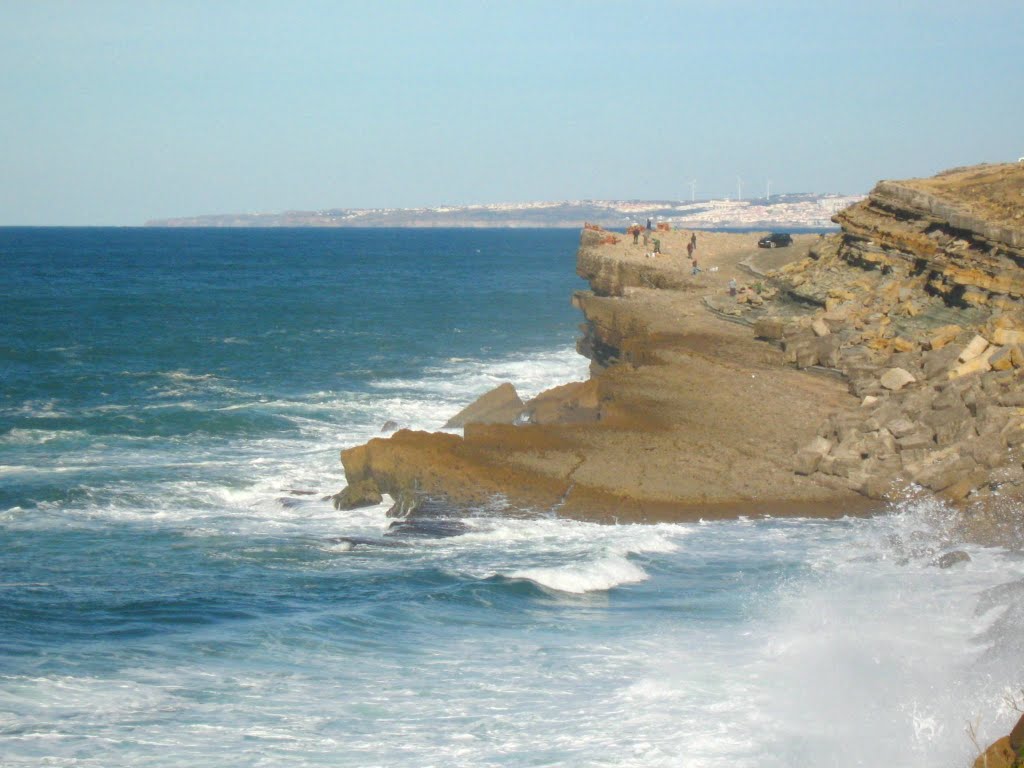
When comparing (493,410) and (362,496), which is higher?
(493,410)

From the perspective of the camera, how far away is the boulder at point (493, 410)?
28852mm

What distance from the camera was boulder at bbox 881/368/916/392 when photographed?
977 inches

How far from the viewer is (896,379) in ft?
81.7

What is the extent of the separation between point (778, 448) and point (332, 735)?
11.5 m

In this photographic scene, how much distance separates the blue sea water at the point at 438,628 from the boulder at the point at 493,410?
99.3 inches

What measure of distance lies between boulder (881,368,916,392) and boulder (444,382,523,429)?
825 centimetres

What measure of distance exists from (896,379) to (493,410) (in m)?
9.22

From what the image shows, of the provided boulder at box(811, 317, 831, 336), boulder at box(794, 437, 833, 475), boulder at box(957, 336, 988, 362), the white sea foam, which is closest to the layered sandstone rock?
boulder at box(794, 437, 833, 475)

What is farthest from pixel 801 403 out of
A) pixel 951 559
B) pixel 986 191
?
pixel 986 191

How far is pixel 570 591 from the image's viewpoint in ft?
57.0

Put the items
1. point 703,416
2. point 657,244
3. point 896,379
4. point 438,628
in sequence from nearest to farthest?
point 438,628 → point 703,416 → point 896,379 → point 657,244

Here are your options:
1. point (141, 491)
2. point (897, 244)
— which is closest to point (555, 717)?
point (141, 491)

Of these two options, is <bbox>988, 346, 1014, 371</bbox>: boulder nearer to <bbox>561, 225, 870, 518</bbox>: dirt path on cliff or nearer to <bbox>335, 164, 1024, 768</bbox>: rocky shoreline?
<bbox>335, 164, 1024, 768</bbox>: rocky shoreline

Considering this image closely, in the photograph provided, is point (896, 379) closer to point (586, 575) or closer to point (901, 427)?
point (901, 427)
